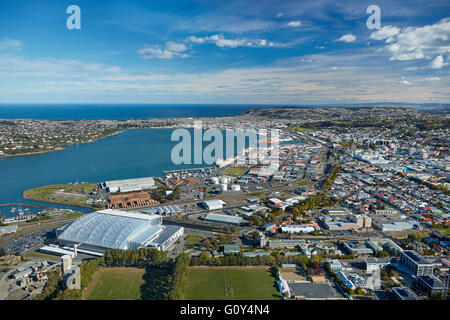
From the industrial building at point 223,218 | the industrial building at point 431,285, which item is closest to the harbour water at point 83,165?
the industrial building at point 223,218

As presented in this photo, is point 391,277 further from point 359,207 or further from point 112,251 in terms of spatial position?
point 112,251

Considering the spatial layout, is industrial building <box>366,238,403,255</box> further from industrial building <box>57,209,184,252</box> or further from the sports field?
the sports field

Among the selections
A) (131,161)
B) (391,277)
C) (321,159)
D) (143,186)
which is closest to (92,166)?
(131,161)

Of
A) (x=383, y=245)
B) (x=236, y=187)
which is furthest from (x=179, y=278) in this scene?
(x=236, y=187)

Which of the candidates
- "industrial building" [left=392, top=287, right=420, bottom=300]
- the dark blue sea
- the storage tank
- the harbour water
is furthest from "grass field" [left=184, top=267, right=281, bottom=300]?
the dark blue sea

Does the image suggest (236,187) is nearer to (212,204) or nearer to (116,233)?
(212,204)

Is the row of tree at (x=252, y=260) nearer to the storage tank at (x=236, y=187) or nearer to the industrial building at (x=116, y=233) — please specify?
the industrial building at (x=116, y=233)
